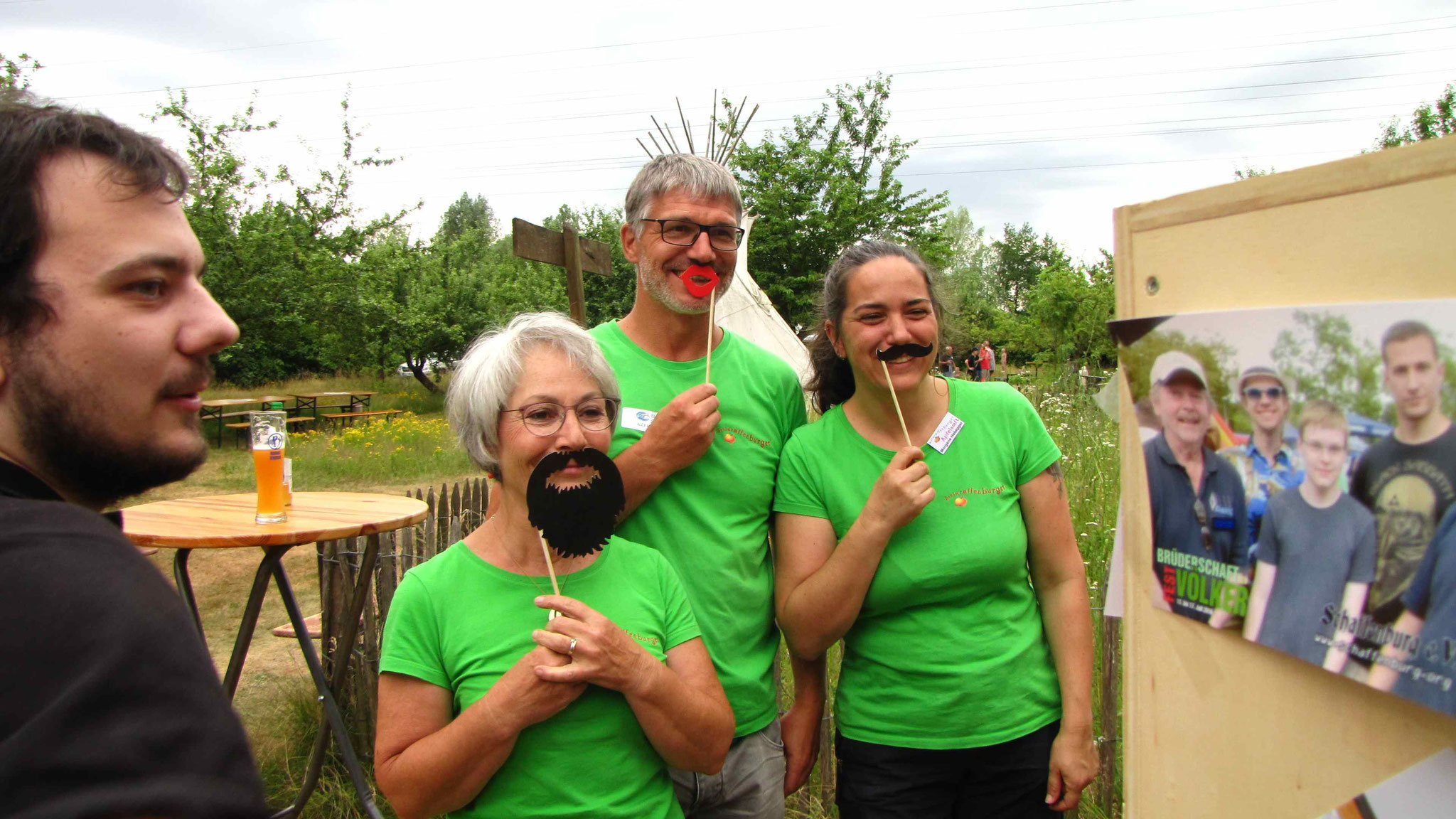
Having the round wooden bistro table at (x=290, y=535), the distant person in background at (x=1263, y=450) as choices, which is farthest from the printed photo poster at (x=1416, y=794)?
the round wooden bistro table at (x=290, y=535)

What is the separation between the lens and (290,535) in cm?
255

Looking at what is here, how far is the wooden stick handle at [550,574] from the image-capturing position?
1.57 meters

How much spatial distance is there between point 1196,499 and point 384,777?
141 centimetres

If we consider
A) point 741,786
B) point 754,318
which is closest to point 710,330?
point 741,786

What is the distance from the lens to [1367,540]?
862 mm

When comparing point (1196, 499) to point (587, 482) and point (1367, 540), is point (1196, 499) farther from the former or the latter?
point (587, 482)

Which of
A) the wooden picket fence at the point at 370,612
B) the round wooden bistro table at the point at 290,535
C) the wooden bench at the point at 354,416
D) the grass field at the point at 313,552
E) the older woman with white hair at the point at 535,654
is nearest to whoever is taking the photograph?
the older woman with white hair at the point at 535,654

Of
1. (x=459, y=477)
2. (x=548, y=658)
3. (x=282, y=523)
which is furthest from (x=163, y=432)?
(x=459, y=477)

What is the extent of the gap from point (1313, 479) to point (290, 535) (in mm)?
2524

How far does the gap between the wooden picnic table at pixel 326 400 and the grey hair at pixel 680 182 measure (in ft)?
56.6

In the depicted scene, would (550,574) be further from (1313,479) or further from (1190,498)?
(1313,479)

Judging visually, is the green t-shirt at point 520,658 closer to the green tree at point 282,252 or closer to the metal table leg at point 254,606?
the metal table leg at point 254,606

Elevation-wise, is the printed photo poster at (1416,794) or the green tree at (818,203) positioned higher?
the green tree at (818,203)

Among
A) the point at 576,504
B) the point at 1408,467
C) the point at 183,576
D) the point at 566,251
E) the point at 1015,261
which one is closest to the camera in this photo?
the point at 1408,467
